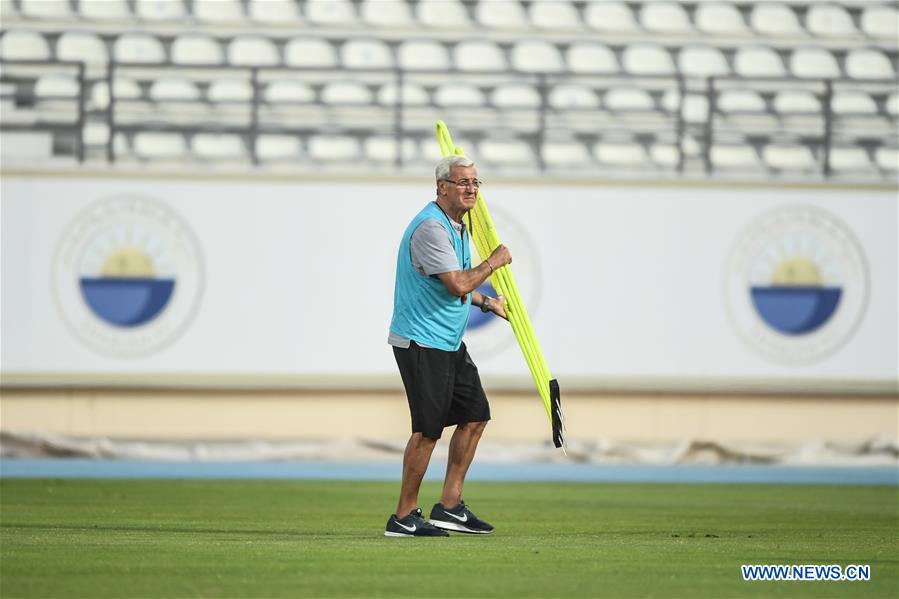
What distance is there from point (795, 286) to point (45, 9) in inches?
383

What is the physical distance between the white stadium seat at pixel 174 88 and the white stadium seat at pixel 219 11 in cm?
100

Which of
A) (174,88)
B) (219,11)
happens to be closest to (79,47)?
(174,88)

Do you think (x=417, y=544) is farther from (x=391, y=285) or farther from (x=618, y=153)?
(x=618, y=153)

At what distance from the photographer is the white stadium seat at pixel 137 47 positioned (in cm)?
1914

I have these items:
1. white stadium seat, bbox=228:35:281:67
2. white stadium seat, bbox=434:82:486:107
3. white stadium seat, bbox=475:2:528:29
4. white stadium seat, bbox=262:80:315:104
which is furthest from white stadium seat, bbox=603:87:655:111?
white stadium seat, bbox=228:35:281:67

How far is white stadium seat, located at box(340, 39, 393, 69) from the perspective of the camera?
19438mm

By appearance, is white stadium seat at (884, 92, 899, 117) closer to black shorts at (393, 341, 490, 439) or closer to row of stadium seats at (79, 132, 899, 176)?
row of stadium seats at (79, 132, 899, 176)

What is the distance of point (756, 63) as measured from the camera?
1991 centimetres

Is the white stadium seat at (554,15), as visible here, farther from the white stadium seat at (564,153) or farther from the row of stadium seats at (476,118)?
the white stadium seat at (564,153)

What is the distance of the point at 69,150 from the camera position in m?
16.9

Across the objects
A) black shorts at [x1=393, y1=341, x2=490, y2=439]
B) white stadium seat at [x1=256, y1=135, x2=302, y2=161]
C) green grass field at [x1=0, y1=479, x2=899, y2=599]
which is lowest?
green grass field at [x1=0, y1=479, x2=899, y2=599]

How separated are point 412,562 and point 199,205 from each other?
9434 millimetres

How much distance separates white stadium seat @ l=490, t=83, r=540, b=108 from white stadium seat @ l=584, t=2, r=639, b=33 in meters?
1.21

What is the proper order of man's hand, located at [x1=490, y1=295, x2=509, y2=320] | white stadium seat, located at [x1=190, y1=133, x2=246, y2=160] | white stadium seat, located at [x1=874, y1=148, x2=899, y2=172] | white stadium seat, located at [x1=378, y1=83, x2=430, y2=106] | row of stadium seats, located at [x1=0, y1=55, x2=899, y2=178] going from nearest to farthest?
man's hand, located at [x1=490, y1=295, x2=509, y2=320]
row of stadium seats, located at [x1=0, y1=55, x2=899, y2=178]
white stadium seat, located at [x1=190, y1=133, x2=246, y2=160]
white stadium seat, located at [x1=874, y1=148, x2=899, y2=172]
white stadium seat, located at [x1=378, y1=83, x2=430, y2=106]
